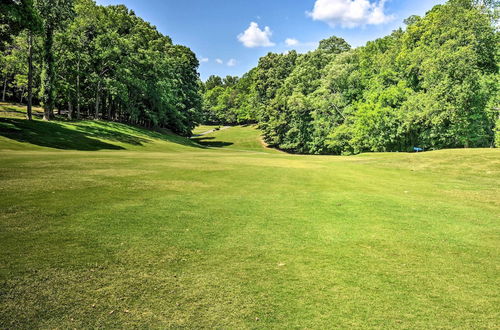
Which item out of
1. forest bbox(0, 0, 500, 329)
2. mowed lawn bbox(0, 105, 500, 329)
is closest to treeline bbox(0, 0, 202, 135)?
forest bbox(0, 0, 500, 329)

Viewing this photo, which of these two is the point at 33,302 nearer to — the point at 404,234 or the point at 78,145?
the point at 404,234

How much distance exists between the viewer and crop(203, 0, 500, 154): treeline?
143 feet

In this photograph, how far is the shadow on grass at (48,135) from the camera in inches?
1136

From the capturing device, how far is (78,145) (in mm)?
31453

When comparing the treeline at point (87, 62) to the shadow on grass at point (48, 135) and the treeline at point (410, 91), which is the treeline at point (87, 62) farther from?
the treeline at point (410, 91)

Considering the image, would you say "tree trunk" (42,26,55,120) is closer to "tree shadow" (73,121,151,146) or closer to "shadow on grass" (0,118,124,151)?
"tree shadow" (73,121,151,146)

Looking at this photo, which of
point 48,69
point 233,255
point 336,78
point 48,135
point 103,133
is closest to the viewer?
point 233,255

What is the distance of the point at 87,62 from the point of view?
49.4 metres

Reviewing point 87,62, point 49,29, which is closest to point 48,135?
point 49,29

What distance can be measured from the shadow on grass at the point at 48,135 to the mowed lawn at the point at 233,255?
17041mm

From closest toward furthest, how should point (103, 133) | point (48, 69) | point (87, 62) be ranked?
point (48, 69), point (103, 133), point (87, 62)

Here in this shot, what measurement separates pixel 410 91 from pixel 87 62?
5336 centimetres

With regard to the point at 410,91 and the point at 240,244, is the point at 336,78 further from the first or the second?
the point at 240,244

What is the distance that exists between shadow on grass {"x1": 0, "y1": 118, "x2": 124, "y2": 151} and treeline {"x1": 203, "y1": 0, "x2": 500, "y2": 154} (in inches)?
1654
